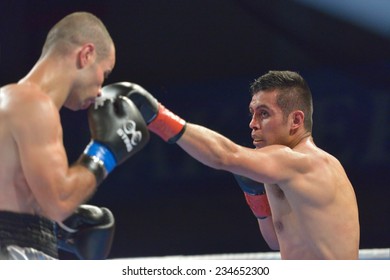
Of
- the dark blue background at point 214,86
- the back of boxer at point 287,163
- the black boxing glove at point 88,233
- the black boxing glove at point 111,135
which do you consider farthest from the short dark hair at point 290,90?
the dark blue background at point 214,86

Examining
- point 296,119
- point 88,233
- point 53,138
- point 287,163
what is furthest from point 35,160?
point 296,119

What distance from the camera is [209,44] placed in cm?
366

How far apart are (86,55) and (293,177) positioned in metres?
→ 0.75

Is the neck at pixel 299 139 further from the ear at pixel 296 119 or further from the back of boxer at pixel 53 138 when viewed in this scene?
the back of boxer at pixel 53 138

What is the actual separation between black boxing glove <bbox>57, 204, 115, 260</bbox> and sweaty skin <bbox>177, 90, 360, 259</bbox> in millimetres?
332

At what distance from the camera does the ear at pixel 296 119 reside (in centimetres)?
226

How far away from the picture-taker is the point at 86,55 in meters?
1.87

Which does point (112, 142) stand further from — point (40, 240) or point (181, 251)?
point (181, 251)

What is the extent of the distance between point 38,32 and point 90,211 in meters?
1.76

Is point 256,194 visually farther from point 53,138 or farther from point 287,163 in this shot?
point 53,138

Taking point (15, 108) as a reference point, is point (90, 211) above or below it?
below

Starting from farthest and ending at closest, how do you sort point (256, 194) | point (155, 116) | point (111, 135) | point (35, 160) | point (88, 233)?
point (256, 194), point (155, 116), point (88, 233), point (111, 135), point (35, 160)
